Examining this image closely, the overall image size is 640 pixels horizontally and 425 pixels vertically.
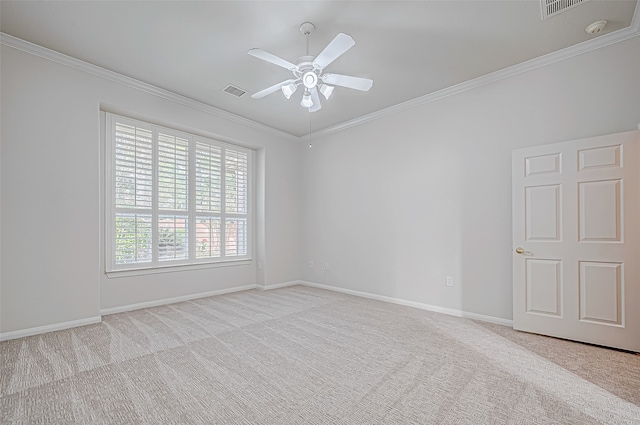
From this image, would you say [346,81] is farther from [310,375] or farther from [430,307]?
[430,307]

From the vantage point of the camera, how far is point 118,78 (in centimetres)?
370

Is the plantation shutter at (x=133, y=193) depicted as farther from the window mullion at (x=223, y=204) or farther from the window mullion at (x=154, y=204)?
the window mullion at (x=223, y=204)

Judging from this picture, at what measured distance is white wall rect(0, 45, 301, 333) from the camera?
9.82 feet

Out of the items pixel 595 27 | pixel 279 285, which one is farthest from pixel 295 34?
pixel 279 285

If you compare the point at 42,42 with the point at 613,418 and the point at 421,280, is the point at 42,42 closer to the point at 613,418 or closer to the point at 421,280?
the point at 421,280

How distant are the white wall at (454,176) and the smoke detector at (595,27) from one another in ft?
0.94

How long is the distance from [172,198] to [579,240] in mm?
5168

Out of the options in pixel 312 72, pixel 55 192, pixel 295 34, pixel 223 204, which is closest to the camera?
pixel 312 72

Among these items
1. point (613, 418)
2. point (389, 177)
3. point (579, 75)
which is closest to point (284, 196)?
point (389, 177)

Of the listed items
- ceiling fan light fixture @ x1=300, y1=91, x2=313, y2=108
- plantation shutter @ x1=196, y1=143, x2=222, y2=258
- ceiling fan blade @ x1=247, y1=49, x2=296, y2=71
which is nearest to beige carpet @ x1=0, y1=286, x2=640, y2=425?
plantation shutter @ x1=196, y1=143, x2=222, y2=258

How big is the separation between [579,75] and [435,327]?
10.3 ft

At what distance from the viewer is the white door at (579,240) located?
8.92 ft

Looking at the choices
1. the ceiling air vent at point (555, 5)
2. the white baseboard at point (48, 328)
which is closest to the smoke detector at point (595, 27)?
the ceiling air vent at point (555, 5)

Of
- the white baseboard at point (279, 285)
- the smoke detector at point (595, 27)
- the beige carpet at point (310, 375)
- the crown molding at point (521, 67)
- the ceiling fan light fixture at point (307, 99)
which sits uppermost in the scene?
the smoke detector at point (595, 27)
